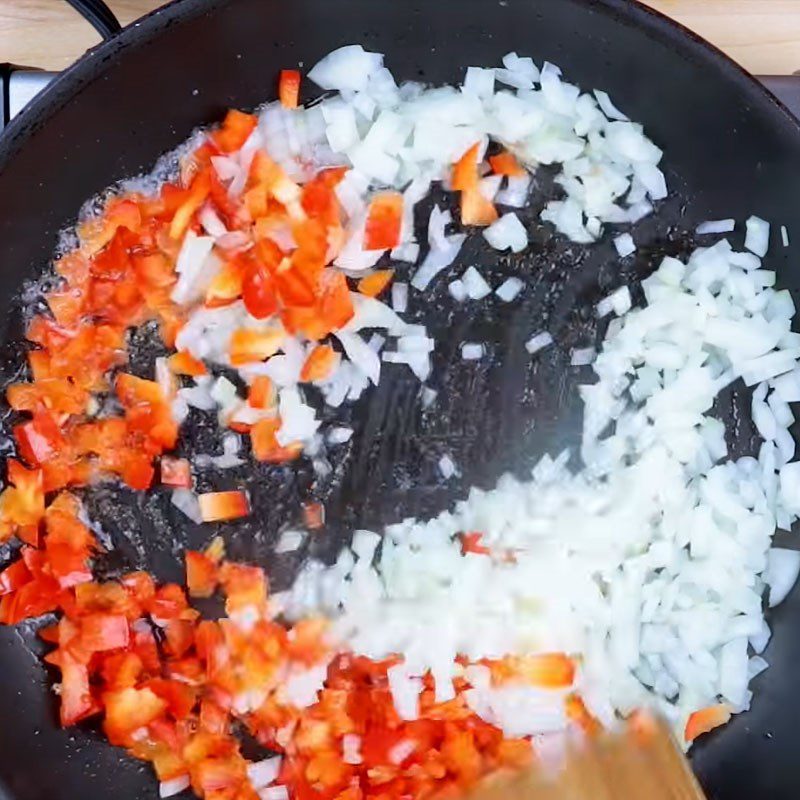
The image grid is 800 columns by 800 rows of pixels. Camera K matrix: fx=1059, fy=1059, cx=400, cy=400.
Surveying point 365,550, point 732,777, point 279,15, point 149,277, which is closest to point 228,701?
point 365,550

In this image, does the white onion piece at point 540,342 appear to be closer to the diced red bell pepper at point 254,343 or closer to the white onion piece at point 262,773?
the diced red bell pepper at point 254,343

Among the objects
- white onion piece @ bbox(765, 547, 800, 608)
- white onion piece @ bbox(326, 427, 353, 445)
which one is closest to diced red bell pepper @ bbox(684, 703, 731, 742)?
white onion piece @ bbox(765, 547, 800, 608)

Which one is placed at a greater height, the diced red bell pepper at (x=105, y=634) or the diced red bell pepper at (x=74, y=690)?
the diced red bell pepper at (x=105, y=634)

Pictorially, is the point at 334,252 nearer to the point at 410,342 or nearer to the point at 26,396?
the point at 410,342

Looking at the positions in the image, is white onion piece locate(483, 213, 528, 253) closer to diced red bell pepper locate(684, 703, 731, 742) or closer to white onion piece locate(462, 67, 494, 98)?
white onion piece locate(462, 67, 494, 98)

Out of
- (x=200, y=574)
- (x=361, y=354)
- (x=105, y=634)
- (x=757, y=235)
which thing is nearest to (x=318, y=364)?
(x=361, y=354)

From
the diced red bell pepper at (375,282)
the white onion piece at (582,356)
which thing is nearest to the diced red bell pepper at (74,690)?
the diced red bell pepper at (375,282)
